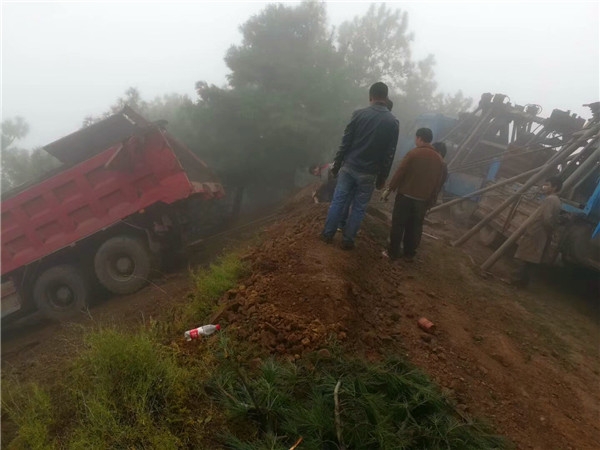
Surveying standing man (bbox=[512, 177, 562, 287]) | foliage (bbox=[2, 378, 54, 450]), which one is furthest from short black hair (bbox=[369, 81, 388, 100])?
foliage (bbox=[2, 378, 54, 450])

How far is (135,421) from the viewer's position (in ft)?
6.34

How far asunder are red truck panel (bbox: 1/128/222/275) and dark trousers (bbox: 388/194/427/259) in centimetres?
329

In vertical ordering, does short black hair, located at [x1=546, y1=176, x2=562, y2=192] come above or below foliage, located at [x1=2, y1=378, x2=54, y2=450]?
above

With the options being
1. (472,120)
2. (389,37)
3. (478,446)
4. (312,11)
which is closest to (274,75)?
(312,11)

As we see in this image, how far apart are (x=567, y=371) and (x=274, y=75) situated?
34.4ft

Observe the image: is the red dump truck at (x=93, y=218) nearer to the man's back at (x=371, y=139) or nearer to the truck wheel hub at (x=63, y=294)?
the truck wheel hub at (x=63, y=294)

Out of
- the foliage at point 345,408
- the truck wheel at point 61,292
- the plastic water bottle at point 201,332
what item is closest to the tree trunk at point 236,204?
the truck wheel at point 61,292

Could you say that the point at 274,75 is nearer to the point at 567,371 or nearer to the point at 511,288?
the point at 511,288

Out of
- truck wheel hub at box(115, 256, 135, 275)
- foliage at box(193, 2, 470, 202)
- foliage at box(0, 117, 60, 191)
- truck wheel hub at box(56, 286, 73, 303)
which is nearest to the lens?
truck wheel hub at box(115, 256, 135, 275)

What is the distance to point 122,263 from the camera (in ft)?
21.0

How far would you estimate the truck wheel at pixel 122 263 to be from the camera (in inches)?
247

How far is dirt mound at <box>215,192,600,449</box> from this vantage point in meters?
2.43

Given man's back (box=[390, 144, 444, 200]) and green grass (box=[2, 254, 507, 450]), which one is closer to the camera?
green grass (box=[2, 254, 507, 450])

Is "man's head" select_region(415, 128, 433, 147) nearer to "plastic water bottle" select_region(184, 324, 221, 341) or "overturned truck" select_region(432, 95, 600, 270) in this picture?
"overturned truck" select_region(432, 95, 600, 270)
